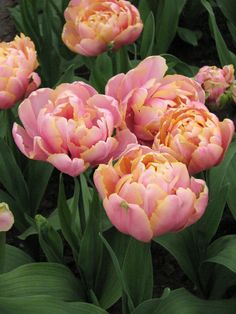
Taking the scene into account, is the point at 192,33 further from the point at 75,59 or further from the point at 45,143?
the point at 45,143

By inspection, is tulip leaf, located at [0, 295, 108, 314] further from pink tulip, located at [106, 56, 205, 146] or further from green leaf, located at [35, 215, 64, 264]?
pink tulip, located at [106, 56, 205, 146]

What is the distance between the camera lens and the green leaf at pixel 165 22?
199 centimetres

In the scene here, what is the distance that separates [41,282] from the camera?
121cm

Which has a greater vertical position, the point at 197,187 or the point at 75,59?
the point at 197,187

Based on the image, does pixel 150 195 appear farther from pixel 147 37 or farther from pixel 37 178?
pixel 147 37

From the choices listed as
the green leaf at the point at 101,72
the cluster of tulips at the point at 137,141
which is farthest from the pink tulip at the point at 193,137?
the green leaf at the point at 101,72

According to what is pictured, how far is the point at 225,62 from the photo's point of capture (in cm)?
177

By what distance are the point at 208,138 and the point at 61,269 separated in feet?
1.40

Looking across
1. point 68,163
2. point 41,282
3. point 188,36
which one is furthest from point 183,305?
point 188,36

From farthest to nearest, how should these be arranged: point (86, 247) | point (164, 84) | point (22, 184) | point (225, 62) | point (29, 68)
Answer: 1. point (225, 62)
2. point (22, 184)
3. point (29, 68)
4. point (86, 247)
5. point (164, 84)

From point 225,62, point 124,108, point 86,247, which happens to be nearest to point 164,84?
point 124,108

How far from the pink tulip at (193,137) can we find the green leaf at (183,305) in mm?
257

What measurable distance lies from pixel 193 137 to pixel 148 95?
11 centimetres

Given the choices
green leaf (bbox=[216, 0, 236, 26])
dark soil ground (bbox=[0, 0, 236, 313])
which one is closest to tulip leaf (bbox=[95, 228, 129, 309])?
dark soil ground (bbox=[0, 0, 236, 313])
